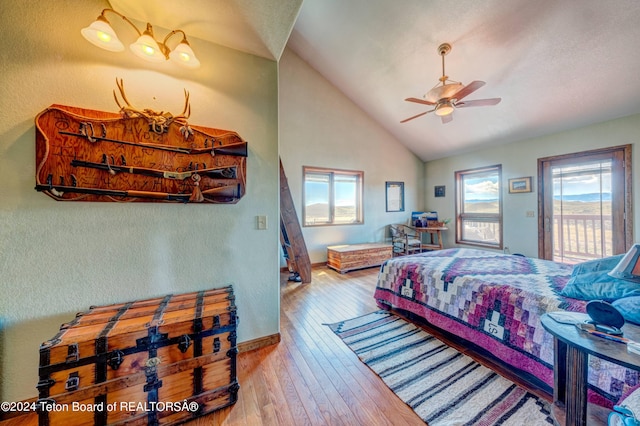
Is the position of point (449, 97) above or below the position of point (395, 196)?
above

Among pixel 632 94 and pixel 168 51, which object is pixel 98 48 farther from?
pixel 632 94

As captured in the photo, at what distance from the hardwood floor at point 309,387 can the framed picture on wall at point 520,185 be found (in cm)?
438

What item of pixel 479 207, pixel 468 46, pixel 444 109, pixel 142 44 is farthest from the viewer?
pixel 479 207

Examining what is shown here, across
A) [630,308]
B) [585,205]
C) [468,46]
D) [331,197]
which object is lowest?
[630,308]

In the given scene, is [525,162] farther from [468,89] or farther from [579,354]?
[579,354]

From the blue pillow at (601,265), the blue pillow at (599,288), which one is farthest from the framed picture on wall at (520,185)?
the blue pillow at (599,288)

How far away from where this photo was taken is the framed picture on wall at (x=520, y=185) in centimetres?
431

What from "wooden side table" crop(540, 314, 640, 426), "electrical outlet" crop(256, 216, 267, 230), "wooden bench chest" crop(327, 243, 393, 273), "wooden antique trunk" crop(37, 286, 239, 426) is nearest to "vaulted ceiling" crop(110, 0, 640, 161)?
"electrical outlet" crop(256, 216, 267, 230)

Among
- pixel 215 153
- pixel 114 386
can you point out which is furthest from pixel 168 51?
pixel 114 386

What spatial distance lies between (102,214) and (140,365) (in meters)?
1.04

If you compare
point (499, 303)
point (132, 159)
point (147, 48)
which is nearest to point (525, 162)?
point (499, 303)

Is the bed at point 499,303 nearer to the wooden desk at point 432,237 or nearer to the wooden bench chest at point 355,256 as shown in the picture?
the wooden bench chest at point 355,256

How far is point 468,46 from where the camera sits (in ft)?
9.93

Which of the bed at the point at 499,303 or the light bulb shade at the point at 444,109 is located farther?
the light bulb shade at the point at 444,109
